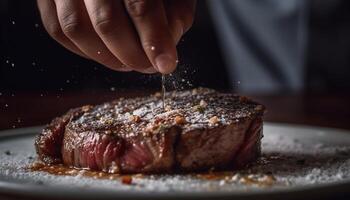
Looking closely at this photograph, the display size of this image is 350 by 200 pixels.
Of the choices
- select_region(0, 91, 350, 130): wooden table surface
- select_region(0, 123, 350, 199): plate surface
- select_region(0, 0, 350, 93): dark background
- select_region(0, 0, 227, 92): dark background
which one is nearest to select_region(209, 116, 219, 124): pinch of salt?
select_region(0, 123, 350, 199): plate surface

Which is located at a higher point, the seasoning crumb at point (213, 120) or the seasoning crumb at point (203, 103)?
the seasoning crumb at point (203, 103)

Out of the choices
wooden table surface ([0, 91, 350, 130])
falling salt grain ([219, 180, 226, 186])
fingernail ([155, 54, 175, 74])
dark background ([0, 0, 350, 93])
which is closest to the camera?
falling salt grain ([219, 180, 226, 186])

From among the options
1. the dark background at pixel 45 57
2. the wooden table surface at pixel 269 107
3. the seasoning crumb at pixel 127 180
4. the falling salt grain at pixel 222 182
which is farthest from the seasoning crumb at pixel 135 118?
the dark background at pixel 45 57

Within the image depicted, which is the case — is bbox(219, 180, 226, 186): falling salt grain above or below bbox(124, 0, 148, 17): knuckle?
below

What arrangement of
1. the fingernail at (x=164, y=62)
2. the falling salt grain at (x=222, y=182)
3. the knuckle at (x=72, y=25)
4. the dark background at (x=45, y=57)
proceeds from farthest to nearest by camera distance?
1. the dark background at (x=45, y=57)
2. the knuckle at (x=72, y=25)
3. the fingernail at (x=164, y=62)
4. the falling salt grain at (x=222, y=182)

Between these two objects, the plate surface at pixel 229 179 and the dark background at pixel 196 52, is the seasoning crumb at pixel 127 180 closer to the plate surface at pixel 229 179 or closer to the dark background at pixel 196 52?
the plate surface at pixel 229 179

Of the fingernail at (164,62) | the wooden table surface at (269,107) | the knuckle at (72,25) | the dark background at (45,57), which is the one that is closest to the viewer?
the fingernail at (164,62)

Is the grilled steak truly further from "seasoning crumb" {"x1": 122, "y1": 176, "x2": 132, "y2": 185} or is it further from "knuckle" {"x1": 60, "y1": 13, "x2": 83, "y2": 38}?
"knuckle" {"x1": 60, "y1": 13, "x2": 83, "y2": 38}

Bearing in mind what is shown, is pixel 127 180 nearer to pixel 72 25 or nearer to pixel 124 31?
pixel 124 31
